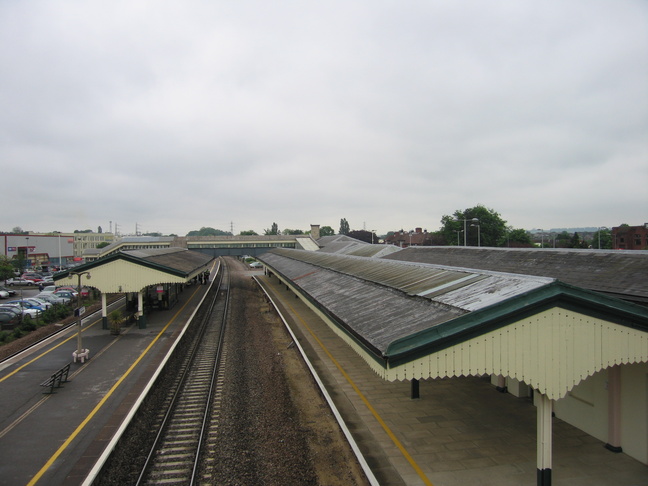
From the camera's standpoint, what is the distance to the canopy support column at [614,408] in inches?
369

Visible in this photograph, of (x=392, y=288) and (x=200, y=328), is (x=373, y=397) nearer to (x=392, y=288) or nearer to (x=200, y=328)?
(x=392, y=288)

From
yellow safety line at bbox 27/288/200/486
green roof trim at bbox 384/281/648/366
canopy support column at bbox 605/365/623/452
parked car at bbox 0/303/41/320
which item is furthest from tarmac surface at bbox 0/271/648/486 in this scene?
parked car at bbox 0/303/41/320

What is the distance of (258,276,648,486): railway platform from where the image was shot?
8.58 metres

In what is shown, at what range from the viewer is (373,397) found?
13258mm

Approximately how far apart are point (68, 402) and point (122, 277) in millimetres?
12098

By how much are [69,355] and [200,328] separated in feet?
25.1

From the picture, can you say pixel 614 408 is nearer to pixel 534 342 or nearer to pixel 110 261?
pixel 534 342

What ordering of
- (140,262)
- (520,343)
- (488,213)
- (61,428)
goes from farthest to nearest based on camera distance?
(488,213) → (140,262) → (61,428) → (520,343)

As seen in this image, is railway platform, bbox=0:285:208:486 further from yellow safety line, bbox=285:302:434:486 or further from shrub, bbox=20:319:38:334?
yellow safety line, bbox=285:302:434:486

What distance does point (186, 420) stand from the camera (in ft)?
39.0

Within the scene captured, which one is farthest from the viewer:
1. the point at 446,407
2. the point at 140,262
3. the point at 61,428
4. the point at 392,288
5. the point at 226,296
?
the point at 226,296

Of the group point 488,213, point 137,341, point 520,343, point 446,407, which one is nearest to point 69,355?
point 137,341

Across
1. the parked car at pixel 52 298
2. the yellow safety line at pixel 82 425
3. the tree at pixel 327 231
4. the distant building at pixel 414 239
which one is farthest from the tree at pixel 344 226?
the yellow safety line at pixel 82 425

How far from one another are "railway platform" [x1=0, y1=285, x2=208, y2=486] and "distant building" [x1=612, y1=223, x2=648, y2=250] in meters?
96.7
